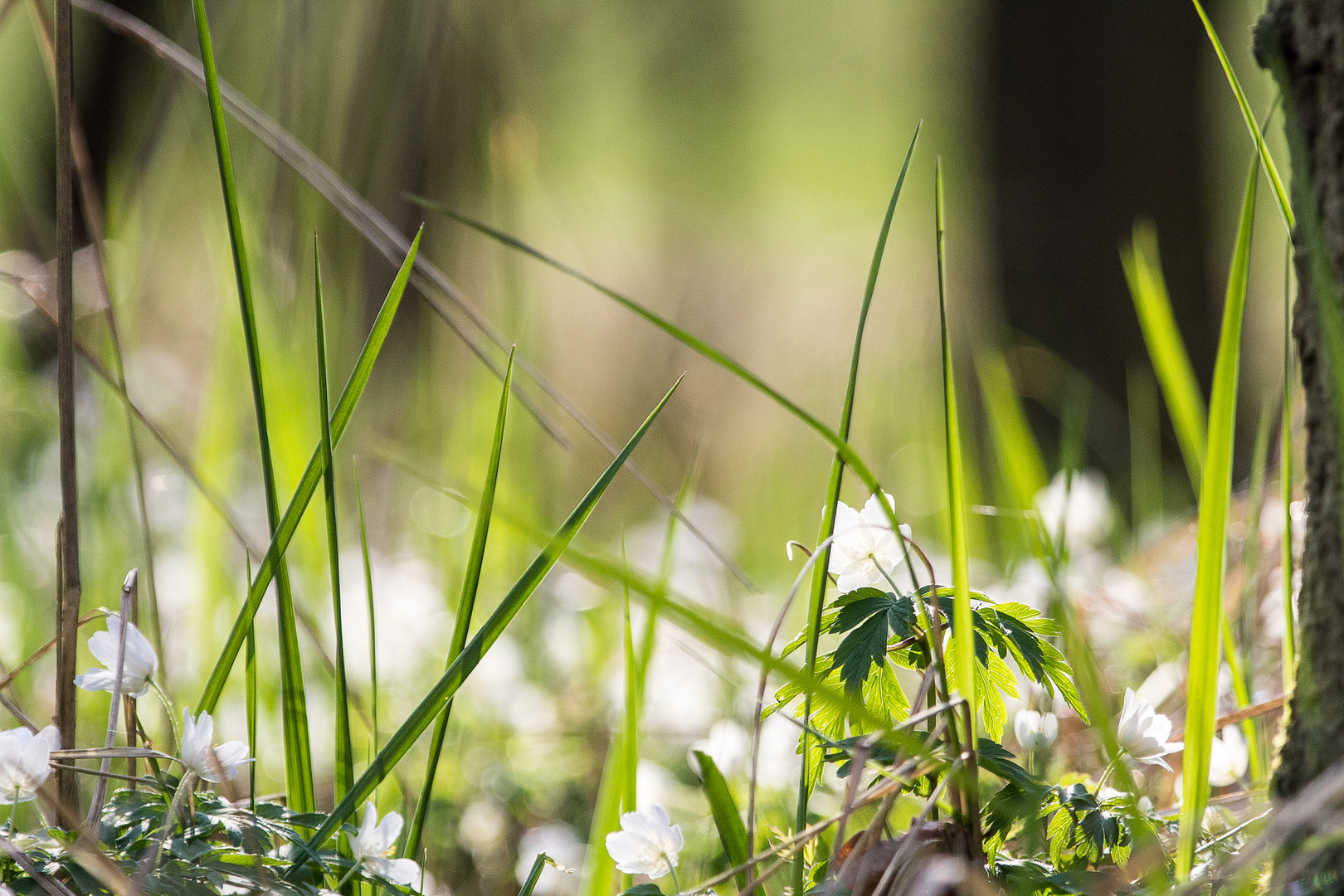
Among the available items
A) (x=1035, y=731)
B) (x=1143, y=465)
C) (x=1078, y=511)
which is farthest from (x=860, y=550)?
(x=1143, y=465)

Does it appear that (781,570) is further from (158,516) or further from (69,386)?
(69,386)

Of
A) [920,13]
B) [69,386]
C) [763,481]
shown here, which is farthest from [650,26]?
[69,386]

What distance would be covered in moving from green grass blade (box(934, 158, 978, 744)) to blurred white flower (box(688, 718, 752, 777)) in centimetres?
36

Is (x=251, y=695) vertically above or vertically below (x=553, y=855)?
above

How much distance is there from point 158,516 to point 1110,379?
266cm

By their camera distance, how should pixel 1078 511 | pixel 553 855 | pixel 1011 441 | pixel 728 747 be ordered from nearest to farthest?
1. pixel 553 855
2. pixel 728 747
3. pixel 1011 441
4. pixel 1078 511

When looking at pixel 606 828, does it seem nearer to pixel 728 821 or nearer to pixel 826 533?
pixel 728 821

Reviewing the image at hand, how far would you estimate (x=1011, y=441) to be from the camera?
44.2 inches

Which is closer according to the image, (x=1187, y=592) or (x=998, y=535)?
(x=1187, y=592)

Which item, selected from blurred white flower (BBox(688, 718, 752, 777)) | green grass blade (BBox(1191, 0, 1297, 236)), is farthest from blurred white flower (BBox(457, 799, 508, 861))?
green grass blade (BBox(1191, 0, 1297, 236))

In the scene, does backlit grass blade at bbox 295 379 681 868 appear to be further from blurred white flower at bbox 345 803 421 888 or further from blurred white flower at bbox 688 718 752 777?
blurred white flower at bbox 688 718 752 777

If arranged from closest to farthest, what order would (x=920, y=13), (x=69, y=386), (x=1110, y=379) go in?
(x=69, y=386) < (x=1110, y=379) < (x=920, y=13)

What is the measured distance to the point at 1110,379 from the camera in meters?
3.16

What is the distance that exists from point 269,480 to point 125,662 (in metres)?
0.13
